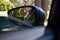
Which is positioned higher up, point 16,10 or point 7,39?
point 16,10

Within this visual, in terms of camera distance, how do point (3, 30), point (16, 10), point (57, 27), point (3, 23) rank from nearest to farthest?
point (3, 30) < point (3, 23) < point (57, 27) < point (16, 10)

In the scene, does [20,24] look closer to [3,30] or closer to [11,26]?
[11,26]

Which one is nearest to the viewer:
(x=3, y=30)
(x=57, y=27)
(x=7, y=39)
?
(x=7, y=39)

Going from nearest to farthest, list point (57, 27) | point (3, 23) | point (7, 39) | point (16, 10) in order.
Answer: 1. point (7, 39)
2. point (3, 23)
3. point (57, 27)
4. point (16, 10)

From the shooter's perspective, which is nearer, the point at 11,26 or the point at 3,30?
the point at 3,30

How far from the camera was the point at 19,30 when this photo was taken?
6.03 feet

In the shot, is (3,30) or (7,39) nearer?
(7,39)

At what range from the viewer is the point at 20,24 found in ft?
6.57

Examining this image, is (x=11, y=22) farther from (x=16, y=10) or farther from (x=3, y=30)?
(x=16, y=10)

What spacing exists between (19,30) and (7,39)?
11.1 inches

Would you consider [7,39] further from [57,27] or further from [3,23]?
[57,27]

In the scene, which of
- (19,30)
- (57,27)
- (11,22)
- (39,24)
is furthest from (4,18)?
(57,27)

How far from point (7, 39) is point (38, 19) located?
768mm

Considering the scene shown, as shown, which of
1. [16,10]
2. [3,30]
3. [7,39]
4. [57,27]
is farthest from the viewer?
[16,10]
